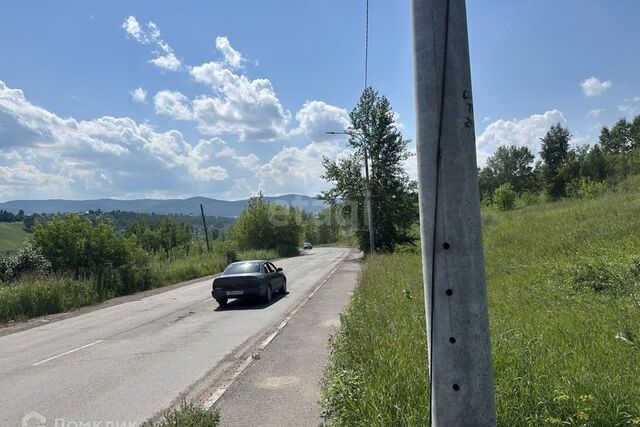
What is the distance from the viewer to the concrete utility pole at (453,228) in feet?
7.20

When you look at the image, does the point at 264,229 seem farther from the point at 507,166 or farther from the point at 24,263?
the point at 507,166

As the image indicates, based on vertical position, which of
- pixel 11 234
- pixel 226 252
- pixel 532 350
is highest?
pixel 11 234

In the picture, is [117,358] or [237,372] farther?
[117,358]

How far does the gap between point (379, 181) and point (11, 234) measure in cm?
12024

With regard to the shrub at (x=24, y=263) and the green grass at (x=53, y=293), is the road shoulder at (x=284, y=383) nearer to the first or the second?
the green grass at (x=53, y=293)

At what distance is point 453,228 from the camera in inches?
86.4

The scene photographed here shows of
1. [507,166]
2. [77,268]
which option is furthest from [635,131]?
[77,268]

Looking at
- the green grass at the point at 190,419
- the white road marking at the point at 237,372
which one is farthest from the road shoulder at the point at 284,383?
the green grass at the point at 190,419

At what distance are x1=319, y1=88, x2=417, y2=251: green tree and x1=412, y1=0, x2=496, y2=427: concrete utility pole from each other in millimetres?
34551

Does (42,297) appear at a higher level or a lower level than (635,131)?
lower

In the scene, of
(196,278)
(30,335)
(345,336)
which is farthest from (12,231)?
(345,336)

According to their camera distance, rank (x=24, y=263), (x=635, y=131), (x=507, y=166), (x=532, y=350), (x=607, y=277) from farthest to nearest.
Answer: (x=507, y=166) < (x=635, y=131) < (x=24, y=263) < (x=607, y=277) < (x=532, y=350)

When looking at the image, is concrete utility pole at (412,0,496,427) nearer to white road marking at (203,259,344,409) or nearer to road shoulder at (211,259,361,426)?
road shoulder at (211,259,361,426)

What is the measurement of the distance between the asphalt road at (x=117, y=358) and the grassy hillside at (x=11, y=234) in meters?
107
